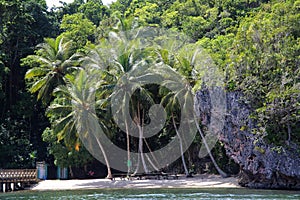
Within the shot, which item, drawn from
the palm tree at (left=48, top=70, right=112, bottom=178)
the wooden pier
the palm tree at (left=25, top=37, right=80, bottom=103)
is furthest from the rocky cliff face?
the palm tree at (left=25, top=37, right=80, bottom=103)

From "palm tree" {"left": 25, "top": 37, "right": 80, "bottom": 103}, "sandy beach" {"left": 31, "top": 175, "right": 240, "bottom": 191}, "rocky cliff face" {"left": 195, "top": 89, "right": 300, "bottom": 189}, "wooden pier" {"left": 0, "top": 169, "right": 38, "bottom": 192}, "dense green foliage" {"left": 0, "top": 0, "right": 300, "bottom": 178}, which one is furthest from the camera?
"palm tree" {"left": 25, "top": 37, "right": 80, "bottom": 103}

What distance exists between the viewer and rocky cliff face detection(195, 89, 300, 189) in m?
24.3

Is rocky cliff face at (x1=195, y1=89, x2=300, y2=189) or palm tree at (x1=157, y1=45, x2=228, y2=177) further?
palm tree at (x1=157, y1=45, x2=228, y2=177)

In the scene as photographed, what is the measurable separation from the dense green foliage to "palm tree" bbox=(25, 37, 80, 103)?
6cm

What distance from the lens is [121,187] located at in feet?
97.6

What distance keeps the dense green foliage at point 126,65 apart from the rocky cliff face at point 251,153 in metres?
0.48

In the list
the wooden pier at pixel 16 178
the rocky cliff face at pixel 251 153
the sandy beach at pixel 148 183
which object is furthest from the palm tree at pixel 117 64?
the wooden pier at pixel 16 178

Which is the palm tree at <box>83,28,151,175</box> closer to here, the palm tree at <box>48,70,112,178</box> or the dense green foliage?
the dense green foliage

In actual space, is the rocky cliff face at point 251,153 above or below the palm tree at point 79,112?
below

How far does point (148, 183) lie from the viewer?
30.1 metres

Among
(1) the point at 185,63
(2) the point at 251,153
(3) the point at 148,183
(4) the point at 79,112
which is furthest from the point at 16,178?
(2) the point at 251,153

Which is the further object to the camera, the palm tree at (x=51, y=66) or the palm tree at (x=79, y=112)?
the palm tree at (x=51, y=66)

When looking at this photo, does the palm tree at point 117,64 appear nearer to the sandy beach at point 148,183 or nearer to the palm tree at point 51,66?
the palm tree at point 51,66

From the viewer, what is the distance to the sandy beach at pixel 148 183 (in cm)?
2884
